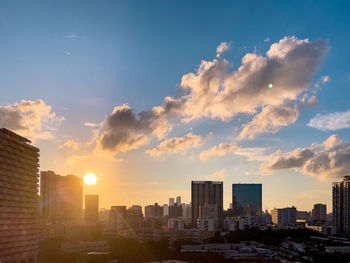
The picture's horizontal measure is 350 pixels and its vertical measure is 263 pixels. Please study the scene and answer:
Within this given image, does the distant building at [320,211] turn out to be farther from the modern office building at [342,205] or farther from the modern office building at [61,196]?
the modern office building at [61,196]

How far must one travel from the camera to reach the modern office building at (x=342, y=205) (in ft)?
280

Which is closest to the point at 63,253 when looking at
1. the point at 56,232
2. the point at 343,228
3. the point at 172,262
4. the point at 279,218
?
the point at 172,262

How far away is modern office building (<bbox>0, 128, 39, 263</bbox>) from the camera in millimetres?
38422

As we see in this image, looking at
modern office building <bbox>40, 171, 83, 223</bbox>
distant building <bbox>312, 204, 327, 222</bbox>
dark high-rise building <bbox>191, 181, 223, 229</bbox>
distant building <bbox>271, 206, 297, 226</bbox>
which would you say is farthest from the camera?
distant building <bbox>312, 204, 327, 222</bbox>

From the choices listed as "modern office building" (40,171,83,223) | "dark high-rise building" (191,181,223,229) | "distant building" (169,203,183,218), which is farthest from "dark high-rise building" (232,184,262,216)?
"modern office building" (40,171,83,223)

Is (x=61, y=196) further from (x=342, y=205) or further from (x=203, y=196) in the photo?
(x=342, y=205)

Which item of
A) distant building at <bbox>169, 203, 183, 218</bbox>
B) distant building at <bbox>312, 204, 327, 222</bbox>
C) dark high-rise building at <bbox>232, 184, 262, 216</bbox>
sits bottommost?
distant building at <bbox>312, 204, 327, 222</bbox>

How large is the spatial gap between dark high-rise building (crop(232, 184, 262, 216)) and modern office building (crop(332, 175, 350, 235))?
38.8m

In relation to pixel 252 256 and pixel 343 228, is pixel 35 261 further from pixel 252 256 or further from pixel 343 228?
pixel 343 228

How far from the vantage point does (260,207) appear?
13275 cm

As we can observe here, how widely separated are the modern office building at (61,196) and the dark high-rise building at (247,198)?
54.9 meters

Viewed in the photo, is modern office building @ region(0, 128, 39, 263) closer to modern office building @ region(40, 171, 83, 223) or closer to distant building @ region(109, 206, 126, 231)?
distant building @ region(109, 206, 126, 231)

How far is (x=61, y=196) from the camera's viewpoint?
11362cm

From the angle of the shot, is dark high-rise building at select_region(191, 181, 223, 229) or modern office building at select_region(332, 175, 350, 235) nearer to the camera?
modern office building at select_region(332, 175, 350, 235)
